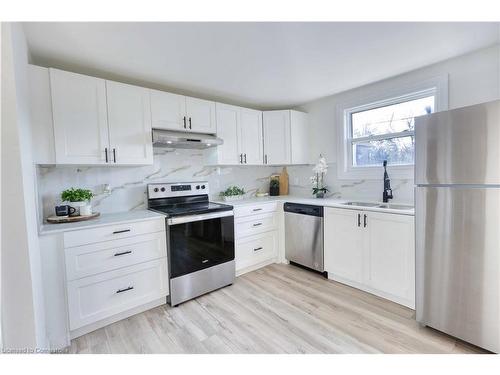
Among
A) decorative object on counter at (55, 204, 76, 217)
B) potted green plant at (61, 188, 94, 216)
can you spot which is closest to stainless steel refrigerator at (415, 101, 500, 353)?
potted green plant at (61, 188, 94, 216)

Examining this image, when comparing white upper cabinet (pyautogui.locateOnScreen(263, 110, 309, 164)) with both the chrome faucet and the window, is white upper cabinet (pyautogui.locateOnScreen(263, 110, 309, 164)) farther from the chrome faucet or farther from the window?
the chrome faucet

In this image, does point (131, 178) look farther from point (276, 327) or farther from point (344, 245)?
point (344, 245)

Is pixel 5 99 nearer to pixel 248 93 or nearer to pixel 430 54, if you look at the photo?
pixel 248 93

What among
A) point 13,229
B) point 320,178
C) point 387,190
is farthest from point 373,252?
point 13,229

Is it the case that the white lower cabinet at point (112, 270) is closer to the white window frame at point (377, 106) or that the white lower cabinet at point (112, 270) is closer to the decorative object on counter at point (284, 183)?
the decorative object on counter at point (284, 183)

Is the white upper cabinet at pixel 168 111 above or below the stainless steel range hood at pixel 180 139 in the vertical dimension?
above

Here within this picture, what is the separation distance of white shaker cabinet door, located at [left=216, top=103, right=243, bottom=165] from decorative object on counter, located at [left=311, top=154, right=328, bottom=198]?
108 centimetres

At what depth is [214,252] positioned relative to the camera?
2.52m

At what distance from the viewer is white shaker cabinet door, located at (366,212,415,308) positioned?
6.85 feet

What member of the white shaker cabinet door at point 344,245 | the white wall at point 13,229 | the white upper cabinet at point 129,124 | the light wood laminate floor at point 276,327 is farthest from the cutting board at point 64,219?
the white shaker cabinet door at point 344,245

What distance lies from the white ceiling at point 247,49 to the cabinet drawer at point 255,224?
5.23ft

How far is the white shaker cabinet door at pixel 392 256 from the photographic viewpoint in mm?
2088

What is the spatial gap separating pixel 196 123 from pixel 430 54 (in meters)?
2.36
